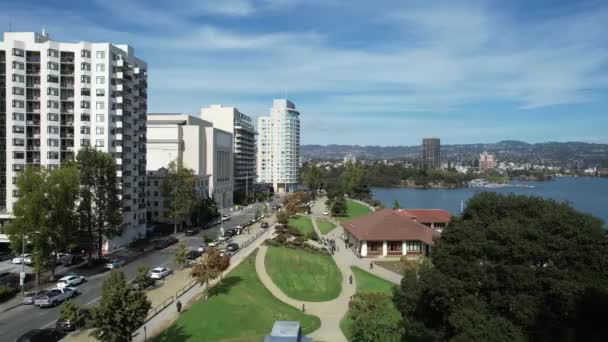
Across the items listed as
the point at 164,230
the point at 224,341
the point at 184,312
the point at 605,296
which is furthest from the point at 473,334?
the point at 164,230

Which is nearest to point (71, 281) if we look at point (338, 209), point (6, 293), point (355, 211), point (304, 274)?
point (6, 293)

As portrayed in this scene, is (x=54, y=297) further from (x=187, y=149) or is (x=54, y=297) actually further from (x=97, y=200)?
(x=187, y=149)

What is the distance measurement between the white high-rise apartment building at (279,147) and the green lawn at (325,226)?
69.1m

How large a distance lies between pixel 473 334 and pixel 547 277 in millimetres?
3597

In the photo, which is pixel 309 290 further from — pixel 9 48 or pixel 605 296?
pixel 9 48

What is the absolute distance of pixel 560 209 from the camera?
20.8 m

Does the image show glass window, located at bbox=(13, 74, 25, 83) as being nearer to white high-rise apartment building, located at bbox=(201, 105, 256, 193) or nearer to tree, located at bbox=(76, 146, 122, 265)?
tree, located at bbox=(76, 146, 122, 265)

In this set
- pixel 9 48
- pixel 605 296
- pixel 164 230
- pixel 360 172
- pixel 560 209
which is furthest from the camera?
pixel 360 172

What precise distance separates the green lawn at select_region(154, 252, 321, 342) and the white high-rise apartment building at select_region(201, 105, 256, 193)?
237 feet

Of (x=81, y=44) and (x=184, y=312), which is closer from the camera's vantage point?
(x=184, y=312)

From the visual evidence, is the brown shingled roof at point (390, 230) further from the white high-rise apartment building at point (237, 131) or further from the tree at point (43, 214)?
the white high-rise apartment building at point (237, 131)

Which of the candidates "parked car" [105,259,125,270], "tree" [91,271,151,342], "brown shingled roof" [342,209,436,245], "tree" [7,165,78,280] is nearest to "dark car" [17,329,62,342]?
"tree" [91,271,151,342]

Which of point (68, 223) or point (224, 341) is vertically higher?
point (68, 223)

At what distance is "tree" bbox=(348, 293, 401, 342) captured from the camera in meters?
22.0
